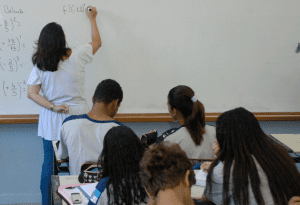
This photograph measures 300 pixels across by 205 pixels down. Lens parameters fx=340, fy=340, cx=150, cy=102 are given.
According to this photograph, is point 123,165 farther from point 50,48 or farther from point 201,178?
point 50,48

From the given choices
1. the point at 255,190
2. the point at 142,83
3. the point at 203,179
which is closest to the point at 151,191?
the point at 255,190

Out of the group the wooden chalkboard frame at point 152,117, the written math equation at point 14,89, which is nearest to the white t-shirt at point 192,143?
the wooden chalkboard frame at point 152,117

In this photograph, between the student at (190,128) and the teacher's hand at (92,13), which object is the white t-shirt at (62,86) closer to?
the teacher's hand at (92,13)

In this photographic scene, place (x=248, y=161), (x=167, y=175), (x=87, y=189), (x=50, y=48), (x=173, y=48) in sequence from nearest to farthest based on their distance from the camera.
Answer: (x=167, y=175), (x=248, y=161), (x=87, y=189), (x=50, y=48), (x=173, y=48)

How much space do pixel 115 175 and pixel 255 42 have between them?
1.90m

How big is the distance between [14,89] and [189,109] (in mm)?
1401

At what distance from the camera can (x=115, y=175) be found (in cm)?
138

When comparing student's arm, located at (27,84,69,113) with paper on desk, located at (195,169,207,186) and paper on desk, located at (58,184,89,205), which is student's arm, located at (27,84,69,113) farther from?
paper on desk, located at (195,169,207,186)

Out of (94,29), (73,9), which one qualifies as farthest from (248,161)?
A: (73,9)

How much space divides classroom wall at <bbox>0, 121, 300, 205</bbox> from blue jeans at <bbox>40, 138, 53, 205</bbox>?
0.35 metres

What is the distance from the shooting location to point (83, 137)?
1836mm

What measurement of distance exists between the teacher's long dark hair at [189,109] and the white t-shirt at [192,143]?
0.10 feet

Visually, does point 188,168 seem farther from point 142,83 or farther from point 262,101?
point 262,101

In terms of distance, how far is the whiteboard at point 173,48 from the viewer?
2.52m
